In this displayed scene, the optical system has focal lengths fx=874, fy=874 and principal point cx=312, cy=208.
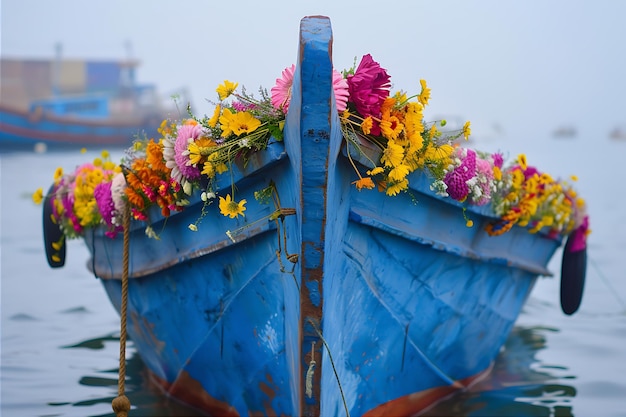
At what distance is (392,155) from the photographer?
408cm

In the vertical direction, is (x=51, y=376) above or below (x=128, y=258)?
below

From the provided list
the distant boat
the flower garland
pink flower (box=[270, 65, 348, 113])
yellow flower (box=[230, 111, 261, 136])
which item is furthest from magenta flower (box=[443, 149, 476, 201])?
the distant boat

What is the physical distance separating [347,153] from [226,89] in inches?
28.1

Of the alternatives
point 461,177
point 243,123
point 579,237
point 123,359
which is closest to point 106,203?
point 123,359

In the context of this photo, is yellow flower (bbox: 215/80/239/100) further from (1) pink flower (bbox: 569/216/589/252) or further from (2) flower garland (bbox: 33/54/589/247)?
(1) pink flower (bbox: 569/216/589/252)

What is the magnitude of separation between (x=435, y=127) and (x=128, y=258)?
2.16 m

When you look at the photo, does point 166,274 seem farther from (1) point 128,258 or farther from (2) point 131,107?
(2) point 131,107

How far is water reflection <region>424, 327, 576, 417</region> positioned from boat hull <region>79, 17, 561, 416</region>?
17cm

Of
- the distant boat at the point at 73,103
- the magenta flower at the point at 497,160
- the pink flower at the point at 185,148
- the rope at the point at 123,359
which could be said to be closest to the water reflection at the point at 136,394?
the rope at the point at 123,359

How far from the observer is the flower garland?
13.4ft

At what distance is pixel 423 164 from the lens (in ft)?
14.8

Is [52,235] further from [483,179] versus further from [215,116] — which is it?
[483,179]

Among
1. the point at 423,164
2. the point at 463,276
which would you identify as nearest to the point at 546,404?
the point at 463,276

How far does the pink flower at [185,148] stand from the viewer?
4355mm
